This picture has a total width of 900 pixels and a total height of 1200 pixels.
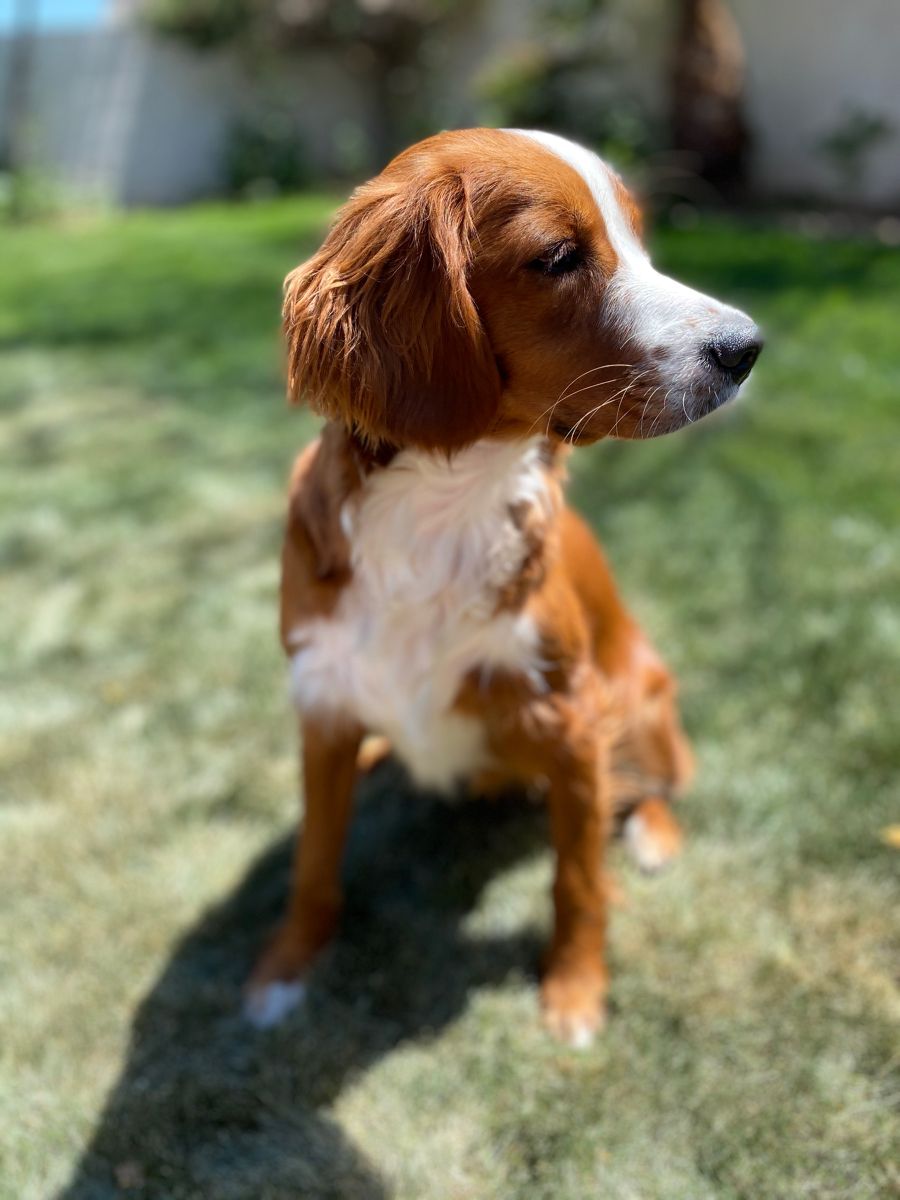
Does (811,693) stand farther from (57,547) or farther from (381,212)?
(57,547)

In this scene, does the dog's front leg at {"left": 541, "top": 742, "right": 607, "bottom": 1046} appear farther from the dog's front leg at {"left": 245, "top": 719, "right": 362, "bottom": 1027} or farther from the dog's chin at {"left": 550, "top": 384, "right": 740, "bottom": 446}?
the dog's chin at {"left": 550, "top": 384, "right": 740, "bottom": 446}

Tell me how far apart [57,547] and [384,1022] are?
9.60 ft

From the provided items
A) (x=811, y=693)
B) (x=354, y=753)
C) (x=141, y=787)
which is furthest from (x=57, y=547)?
(x=811, y=693)

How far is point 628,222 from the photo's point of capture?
188 centimetres

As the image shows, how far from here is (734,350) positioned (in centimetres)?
176

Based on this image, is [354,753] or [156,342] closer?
[354,753]

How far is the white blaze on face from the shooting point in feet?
5.81

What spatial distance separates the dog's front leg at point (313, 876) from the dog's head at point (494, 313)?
89 cm

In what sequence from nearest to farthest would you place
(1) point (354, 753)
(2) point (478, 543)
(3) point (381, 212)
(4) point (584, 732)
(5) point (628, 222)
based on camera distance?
(3) point (381, 212) → (5) point (628, 222) → (2) point (478, 543) → (4) point (584, 732) → (1) point (354, 753)

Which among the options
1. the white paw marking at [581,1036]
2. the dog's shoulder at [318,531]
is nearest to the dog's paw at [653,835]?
the white paw marking at [581,1036]

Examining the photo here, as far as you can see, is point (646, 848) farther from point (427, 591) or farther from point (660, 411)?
point (660, 411)

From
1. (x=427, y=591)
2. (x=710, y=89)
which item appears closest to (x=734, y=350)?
(x=427, y=591)

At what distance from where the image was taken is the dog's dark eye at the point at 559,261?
175cm

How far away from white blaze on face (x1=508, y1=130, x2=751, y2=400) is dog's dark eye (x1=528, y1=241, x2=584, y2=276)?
85 millimetres
